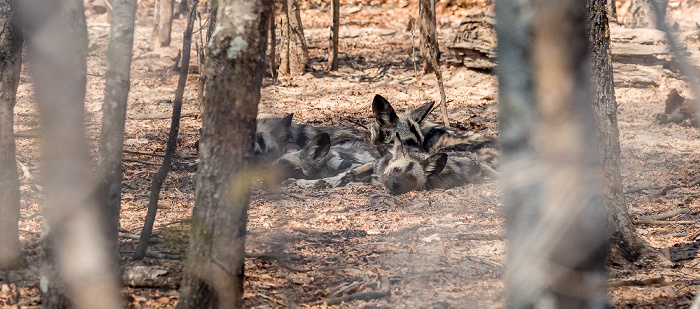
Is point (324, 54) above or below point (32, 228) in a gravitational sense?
above

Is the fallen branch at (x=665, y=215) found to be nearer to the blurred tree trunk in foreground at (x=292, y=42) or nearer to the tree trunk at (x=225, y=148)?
the tree trunk at (x=225, y=148)

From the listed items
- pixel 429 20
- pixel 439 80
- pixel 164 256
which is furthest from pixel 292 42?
pixel 164 256

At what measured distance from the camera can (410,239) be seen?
475 centimetres

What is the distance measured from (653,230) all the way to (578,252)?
3.69 m

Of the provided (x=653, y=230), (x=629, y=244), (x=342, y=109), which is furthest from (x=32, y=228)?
(x=342, y=109)

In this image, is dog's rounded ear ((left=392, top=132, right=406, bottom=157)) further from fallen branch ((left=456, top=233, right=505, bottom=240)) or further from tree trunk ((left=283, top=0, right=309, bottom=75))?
Result: tree trunk ((left=283, top=0, right=309, bottom=75))

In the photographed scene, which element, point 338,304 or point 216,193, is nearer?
point 216,193

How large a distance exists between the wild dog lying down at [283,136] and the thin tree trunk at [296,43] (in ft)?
17.9

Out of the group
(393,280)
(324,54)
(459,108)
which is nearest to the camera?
(393,280)

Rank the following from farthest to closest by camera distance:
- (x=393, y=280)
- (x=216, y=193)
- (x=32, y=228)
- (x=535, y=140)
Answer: (x=32, y=228) → (x=393, y=280) → (x=216, y=193) → (x=535, y=140)

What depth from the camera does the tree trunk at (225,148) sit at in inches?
104

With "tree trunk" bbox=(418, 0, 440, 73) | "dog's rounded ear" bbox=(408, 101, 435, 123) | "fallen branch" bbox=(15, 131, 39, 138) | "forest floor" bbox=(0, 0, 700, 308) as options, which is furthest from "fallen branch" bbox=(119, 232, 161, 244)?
"tree trunk" bbox=(418, 0, 440, 73)

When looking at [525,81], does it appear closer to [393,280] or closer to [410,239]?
[393,280]

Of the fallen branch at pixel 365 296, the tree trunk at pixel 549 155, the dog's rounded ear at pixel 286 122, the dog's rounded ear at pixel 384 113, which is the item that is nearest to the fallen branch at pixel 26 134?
the dog's rounded ear at pixel 286 122
